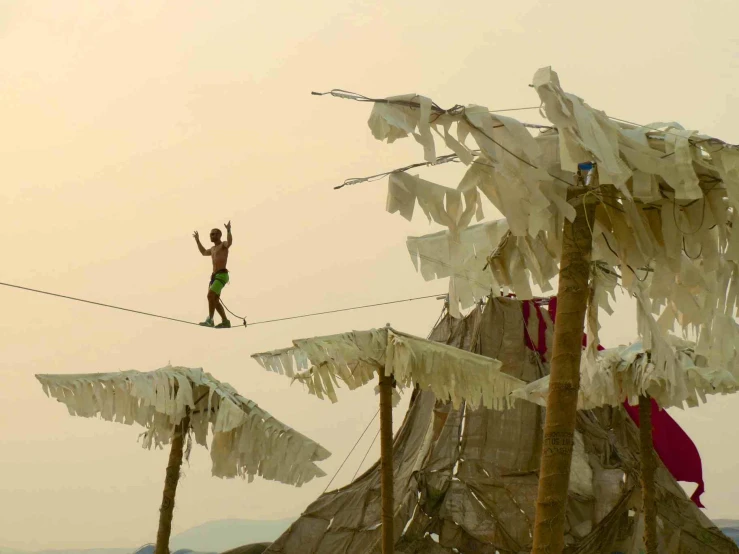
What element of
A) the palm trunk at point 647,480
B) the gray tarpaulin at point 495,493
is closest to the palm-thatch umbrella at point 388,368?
the palm trunk at point 647,480

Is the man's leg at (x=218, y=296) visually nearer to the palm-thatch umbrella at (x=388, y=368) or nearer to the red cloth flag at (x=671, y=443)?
the palm-thatch umbrella at (x=388, y=368)

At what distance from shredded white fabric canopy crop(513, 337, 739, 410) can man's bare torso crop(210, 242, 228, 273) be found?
3.71 m

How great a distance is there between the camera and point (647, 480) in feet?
40.0

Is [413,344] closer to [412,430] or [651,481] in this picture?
[651,481]

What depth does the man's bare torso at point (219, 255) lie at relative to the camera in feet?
33.9

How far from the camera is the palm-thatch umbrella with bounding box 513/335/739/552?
468 inches

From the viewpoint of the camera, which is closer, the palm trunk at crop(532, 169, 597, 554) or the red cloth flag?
the palm trunk at crop(532, 169, 597, 554)

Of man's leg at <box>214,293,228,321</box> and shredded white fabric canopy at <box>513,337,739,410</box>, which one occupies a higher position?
man's leg at <box>214,293,228,321</box>

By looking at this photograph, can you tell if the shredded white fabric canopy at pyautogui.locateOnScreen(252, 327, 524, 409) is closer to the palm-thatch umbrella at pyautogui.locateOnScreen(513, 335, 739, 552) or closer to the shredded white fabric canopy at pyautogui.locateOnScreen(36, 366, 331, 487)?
the palm-thatch umbrella at pyautogui.locateOnScreen(513, 335, 739, 552)

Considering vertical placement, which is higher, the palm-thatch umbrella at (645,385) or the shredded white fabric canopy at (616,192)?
the shredded white fabric canopy at (616,192)

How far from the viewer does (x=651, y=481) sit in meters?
12.2

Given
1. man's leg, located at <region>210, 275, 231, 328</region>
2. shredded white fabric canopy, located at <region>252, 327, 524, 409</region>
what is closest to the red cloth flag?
shredded white fabric canopy, located at <region>252, 327, 524, 409</region>

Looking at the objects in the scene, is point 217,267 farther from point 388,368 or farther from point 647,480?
point 647,480

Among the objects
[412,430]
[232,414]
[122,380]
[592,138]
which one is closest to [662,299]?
[592,138]
